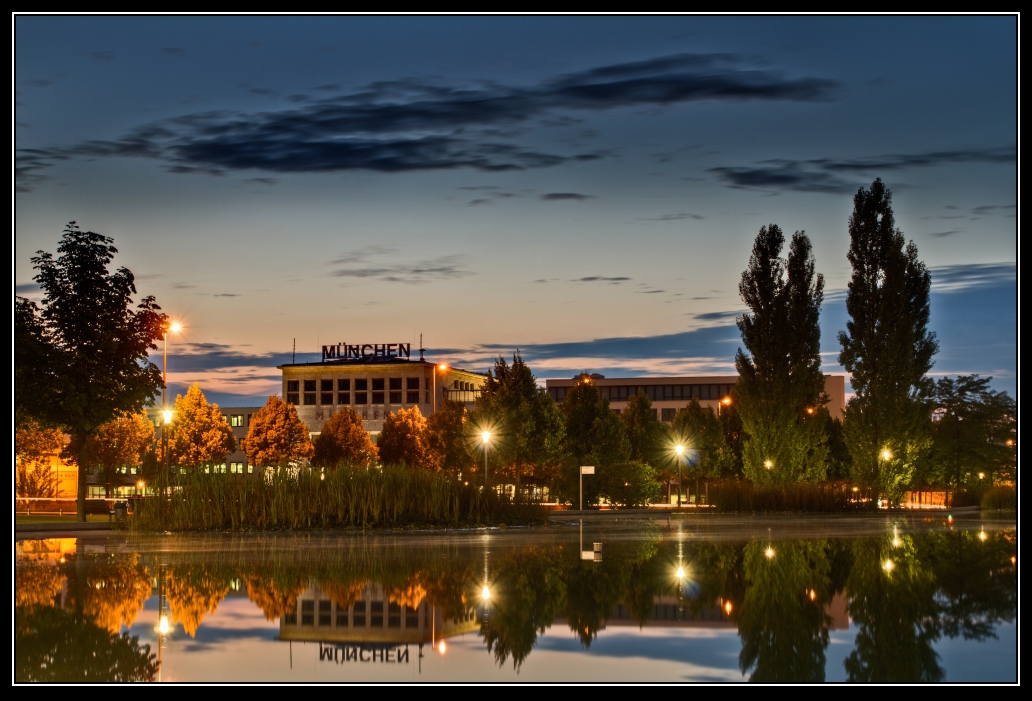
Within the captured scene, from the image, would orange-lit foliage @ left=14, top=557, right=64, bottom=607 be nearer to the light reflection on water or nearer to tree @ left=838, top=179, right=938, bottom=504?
the light reflection on water

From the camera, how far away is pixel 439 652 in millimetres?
10906

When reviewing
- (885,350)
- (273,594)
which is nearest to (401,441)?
(885,350)

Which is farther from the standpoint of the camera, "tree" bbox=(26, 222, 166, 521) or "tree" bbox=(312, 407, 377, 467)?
"tree" bbox=(312, 407, 377, 467)

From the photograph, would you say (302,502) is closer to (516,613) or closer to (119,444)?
(516,613)

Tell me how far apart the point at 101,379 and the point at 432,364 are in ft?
294

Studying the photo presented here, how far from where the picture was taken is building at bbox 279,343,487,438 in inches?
4828

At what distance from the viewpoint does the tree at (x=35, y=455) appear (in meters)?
47.1

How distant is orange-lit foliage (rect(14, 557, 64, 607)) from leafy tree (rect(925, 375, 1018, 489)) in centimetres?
5602

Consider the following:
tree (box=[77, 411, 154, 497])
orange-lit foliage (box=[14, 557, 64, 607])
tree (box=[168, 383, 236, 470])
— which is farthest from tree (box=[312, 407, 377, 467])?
orange-lit foliage (box=[14, 557, 64, 607])

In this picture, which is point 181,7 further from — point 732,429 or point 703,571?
point 732,429

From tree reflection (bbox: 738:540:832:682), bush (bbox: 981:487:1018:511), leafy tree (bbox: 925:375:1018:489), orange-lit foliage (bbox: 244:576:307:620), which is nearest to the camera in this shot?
tree reflection (bbox: 738:540:832:682)

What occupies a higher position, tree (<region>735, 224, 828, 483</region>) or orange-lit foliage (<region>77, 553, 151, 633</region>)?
tree (<region>735, 224, 828, 483</region>)

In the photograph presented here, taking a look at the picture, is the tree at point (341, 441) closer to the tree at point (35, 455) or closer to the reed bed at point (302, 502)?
the tree at point (35, 455)

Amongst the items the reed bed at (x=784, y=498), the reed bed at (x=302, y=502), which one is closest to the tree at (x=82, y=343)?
the reed bed at (x=302, y=502)
